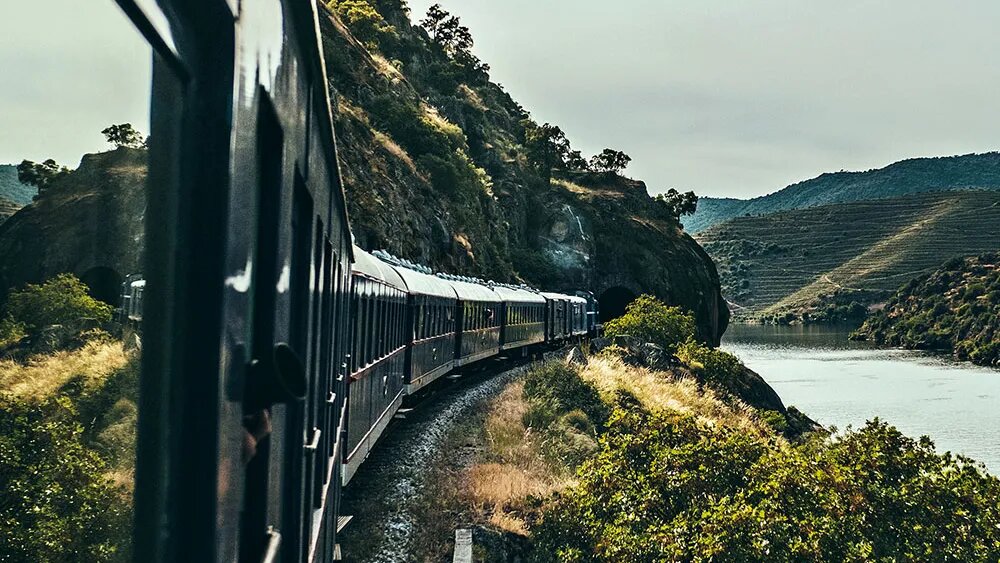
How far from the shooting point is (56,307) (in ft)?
4.15

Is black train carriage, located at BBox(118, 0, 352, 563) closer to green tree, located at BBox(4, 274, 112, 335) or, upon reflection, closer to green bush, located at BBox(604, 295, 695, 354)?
green tree, located at BBox(4, 274, 112, 335)

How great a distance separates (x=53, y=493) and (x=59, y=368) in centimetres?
17

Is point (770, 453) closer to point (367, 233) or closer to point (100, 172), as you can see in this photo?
point (100, 172)

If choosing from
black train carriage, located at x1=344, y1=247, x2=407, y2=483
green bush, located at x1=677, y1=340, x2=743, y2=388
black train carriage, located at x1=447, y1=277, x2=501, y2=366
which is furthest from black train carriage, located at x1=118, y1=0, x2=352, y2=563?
green bush, located at x1=677, y1=340, x2=743, y2=388

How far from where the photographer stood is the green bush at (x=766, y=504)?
34.5 feet

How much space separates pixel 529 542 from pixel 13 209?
11.5m

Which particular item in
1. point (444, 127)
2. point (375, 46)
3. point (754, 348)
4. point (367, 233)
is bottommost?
point (754, 348)

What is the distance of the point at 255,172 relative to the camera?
2121 millimetres

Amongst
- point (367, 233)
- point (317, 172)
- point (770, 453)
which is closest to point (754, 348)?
point (367, 233)

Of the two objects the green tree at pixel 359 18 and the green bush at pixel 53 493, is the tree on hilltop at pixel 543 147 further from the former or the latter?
the green bush at pixel 53 493

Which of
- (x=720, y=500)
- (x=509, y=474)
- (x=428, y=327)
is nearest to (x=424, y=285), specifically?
(x=428, y=327)

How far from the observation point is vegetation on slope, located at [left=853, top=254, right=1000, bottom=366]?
95688 millimetres

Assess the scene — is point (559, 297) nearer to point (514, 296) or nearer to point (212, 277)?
point (514, 296)

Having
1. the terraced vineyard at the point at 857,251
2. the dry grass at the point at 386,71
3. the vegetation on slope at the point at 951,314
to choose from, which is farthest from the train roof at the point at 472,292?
the terraced vineyard at the point at 857,251
